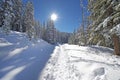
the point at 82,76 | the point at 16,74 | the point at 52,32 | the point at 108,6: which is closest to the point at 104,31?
the point at 108,6

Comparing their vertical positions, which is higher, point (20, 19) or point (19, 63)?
point (20, 19)

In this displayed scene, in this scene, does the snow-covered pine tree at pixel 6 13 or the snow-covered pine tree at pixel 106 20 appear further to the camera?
the snow-covered pine tree at pixel 6 13

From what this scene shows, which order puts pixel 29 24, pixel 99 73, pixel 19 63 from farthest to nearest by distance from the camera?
pixel 29 24, pixel 19 63, pixel 99 73

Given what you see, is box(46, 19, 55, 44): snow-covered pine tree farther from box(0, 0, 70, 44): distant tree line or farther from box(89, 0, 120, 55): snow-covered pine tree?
box(89, 0, 120, 55): snow-covered pine tree

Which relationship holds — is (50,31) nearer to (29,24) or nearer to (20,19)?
(20,19)

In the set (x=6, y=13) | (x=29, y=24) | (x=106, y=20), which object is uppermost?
(x=29, y=24)

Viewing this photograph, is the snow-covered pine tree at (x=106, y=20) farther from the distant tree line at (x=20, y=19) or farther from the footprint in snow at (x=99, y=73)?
the distant tree line at (x=20, y=19)

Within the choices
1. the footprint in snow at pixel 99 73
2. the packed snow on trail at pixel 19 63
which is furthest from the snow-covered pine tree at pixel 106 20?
the packed snow on trail at pixel 19 63

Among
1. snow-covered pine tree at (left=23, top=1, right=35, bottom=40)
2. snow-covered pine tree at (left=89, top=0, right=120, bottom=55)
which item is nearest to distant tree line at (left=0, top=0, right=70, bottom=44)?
snow-covered pine tree at (left=23, top=1, right=35, bottom=40)

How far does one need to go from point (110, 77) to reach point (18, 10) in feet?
168

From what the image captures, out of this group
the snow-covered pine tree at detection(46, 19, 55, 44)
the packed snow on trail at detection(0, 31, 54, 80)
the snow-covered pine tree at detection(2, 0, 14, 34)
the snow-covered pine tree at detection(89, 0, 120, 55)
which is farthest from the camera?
the snow-covered pine tree at detection(46, 19, 55, 44)

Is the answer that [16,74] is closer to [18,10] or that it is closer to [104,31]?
[104,31]

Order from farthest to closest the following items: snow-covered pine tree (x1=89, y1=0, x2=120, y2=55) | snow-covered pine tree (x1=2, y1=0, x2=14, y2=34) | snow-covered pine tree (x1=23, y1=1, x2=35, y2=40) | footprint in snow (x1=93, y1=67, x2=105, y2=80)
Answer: snow-covered pine tree (x1=23, y1=1, x2=35, y2=40) < snow-covered pine tree (x1=2, y1=0, x2=14, y2=34) < snow-covered pine tree (x1=89, y1=0, x2=120, y2=55) < footprint in snow (x1=93, y1=67, x2=105, y2=80)

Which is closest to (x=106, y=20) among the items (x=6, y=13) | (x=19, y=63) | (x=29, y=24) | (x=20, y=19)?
(x=19, y=63)
